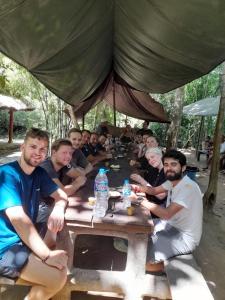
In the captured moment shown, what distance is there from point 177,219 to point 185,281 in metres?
0.67

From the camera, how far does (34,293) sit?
2188 millimetres

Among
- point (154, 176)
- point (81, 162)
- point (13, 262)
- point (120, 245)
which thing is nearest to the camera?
point (13, 262)

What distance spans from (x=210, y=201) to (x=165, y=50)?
12.1ft

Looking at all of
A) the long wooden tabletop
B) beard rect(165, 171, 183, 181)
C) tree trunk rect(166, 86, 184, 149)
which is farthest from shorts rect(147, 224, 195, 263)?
tree trunk rect(166, 86, 184, 149)

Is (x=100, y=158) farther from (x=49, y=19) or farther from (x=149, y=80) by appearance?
(x=49, y=19)

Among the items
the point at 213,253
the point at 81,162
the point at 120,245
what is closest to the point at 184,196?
the point at 120,245

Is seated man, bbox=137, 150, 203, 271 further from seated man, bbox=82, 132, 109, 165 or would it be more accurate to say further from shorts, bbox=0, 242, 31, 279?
seated man, bbox=82, 132, 109, 165

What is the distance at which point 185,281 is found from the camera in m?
2.28

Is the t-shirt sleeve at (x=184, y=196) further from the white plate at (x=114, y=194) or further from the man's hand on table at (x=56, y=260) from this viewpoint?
the man's hand on table at (x=56, y=260)

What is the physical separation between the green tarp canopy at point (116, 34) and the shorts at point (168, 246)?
1.71 metres

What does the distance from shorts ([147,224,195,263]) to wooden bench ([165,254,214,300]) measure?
0.08 meters

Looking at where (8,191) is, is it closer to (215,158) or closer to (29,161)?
(29,161)

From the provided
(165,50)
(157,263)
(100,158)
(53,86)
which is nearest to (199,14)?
(165,50)

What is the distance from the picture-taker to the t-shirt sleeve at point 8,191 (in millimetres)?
2186
